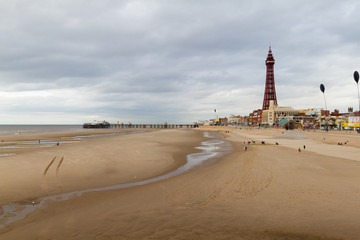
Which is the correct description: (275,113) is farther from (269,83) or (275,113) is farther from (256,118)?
(256,118)

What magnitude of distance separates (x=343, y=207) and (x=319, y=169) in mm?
6320

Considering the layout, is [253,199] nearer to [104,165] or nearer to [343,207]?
[343,207]

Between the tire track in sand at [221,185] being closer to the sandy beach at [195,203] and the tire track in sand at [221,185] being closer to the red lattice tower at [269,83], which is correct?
the sandy beach at [195,203]

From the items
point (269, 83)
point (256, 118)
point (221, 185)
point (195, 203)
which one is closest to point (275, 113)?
point (269, 83)

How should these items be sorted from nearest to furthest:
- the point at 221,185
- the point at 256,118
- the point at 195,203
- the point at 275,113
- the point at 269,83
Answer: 1. the point at 195,203
2. the point at 221,185
3. the point at 275,113
4. the point at 269,83
5. the point at 256,118

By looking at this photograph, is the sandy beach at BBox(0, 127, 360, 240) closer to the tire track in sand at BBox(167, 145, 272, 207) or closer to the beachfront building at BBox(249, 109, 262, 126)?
the tire track in sand at BBox(167, 145, 272, 207)

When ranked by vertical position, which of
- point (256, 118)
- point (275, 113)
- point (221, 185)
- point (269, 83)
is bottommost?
point (221, 185)

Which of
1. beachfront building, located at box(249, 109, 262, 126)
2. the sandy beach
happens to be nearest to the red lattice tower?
beachfront building, located at box(249, 109, 262, 126)

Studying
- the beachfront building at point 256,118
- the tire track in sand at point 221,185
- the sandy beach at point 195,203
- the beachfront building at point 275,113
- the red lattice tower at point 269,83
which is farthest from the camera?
the beachfront building at point 256,118

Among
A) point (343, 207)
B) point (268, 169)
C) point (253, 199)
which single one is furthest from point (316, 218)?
point (268, 169)

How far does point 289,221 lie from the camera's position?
5801mm

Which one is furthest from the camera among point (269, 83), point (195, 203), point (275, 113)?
point (269, 83)

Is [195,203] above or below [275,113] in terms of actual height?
below

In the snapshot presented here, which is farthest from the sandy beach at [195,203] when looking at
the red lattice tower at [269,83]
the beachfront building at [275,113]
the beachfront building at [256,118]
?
the beachfront building at [256,118]
